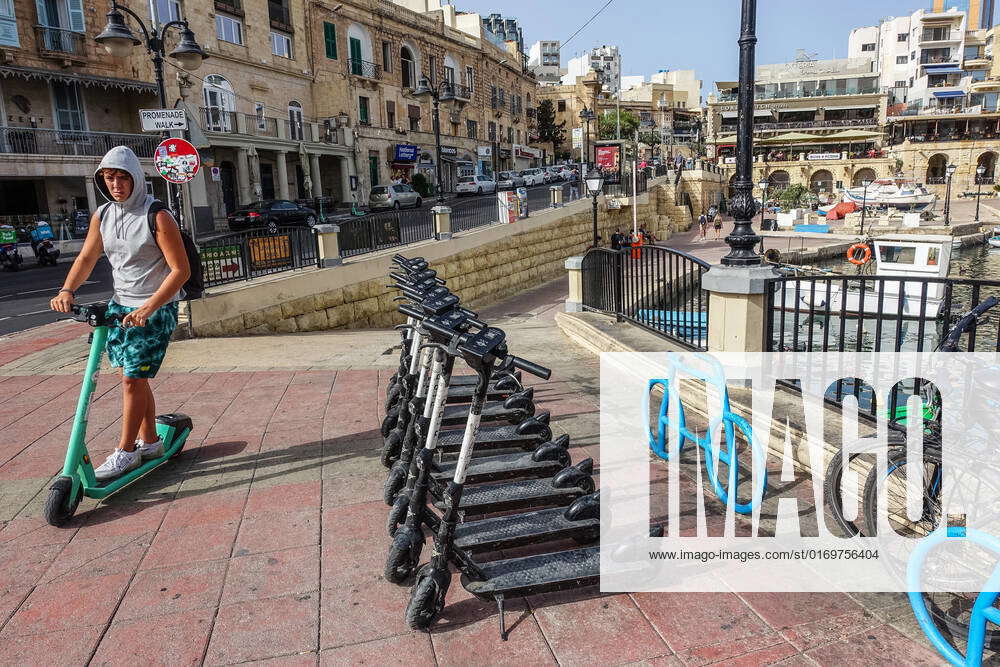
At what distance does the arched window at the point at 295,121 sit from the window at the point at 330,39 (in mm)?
3749

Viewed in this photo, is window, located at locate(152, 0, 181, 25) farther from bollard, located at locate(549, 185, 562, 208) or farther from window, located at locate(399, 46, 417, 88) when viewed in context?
bollard, located at locate(549, 185, 562, 208)

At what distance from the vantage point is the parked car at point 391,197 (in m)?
30.2

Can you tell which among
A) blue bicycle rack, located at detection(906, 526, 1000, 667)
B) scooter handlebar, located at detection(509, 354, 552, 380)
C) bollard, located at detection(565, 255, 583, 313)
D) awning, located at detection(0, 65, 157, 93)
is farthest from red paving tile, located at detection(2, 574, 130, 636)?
awning, located at detection(0, 65, 157, 93)

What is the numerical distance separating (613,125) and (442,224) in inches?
2419

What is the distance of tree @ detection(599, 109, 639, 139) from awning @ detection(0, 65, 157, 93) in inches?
2121

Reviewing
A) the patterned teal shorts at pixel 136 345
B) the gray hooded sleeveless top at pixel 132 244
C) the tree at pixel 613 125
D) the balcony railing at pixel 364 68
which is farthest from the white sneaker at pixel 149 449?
the tree at pixel 613 125

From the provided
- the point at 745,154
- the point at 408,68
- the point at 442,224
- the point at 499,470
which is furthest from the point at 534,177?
Answer: the point at 499,470

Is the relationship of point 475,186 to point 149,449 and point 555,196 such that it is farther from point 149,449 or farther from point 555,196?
point 149,449

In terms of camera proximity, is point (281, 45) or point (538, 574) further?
point (281, 45)

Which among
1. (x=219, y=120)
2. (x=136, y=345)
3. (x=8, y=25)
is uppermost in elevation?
(x=8, y=25)

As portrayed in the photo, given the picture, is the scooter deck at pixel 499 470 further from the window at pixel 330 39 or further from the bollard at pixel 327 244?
the window at pixel 330 39

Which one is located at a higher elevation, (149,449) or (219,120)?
(219,120)

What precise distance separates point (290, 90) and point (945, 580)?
36.1 meters

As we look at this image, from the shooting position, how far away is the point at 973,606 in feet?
7.70
